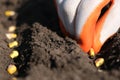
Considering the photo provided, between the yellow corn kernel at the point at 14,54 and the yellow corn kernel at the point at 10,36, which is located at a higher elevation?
the yellow corn kernel at the point at 10,36

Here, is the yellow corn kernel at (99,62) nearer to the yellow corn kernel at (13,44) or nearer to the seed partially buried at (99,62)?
the seed partially buried at (99,62)

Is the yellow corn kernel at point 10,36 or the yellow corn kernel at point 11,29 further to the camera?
the yellow corn kernel at point 11,29

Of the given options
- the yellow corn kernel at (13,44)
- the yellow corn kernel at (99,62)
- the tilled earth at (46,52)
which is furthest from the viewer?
the yellow corn kernel at (13,44)

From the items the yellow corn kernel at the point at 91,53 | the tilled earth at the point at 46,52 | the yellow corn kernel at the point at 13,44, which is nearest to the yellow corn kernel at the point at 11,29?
the tilled earth at the point at 46,52

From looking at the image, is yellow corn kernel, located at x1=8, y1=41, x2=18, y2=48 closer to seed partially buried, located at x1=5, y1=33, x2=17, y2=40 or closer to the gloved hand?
seed partially buried, located at x1=5, y1=33, x2=17, y2=40

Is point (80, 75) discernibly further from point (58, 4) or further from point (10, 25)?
point (10, 25)

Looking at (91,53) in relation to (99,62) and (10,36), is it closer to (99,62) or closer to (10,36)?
(99,62)

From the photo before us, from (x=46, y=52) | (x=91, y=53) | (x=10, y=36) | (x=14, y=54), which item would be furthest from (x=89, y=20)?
(x=10, y=36)

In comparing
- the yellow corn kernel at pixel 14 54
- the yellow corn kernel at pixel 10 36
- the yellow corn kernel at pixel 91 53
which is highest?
the yellow corn kernel at pixel 10 36
